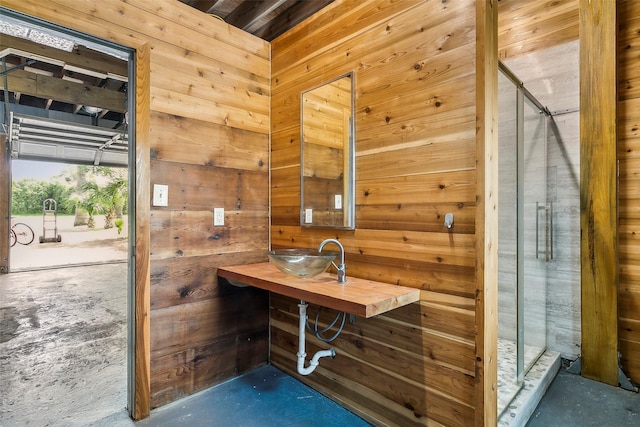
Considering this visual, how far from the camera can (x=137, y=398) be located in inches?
69.2

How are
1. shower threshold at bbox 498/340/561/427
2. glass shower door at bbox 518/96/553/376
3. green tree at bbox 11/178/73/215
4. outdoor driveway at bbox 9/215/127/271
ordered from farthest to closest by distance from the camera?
green tree at bbox 11/178/73/215 → outdoor driveway at bbox 9/215/127/271 → glass shower door at bbox 518/96/553/376 → shower threshold at bbox 498/340/561/427

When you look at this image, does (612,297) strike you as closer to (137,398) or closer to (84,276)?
→ (137,398)

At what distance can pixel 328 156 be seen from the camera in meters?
1.98

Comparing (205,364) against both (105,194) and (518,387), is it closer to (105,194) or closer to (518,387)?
(518,387)

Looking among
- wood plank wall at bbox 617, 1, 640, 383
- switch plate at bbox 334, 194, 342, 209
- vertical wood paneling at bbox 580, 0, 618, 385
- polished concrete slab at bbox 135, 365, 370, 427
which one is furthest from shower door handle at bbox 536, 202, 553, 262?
A: polished concrete slab at bbox 135, 365, 370, 427

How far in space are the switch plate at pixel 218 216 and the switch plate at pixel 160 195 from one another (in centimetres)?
31

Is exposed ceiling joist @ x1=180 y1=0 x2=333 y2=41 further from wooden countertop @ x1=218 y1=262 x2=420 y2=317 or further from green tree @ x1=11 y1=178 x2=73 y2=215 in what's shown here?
green tree @ x1=11 y1=178 x2=73 y2=215

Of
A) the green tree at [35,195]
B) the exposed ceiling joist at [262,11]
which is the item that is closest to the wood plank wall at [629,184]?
the exposed ceiling joist at [262,11]

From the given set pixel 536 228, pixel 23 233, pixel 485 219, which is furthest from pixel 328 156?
pixel 23 233

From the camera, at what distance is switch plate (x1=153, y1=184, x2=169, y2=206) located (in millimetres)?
1847

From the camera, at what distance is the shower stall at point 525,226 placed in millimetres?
1918

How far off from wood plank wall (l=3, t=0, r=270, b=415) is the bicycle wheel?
6.29m

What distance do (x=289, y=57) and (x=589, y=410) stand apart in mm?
2843

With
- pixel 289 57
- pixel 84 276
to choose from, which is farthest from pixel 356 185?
pixel 84 276
